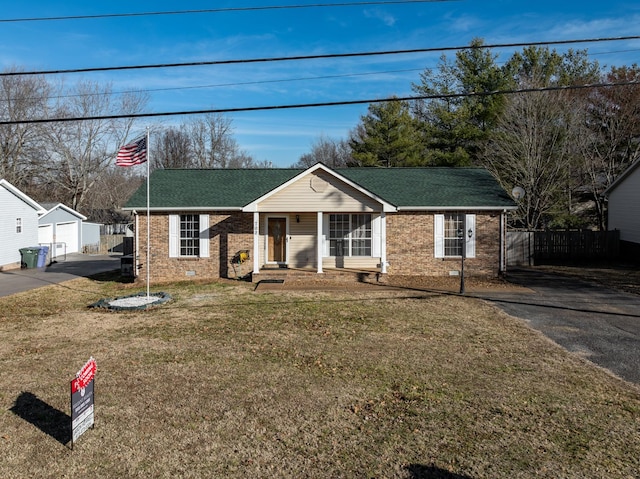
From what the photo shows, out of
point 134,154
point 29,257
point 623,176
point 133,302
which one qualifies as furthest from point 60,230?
point 623,176

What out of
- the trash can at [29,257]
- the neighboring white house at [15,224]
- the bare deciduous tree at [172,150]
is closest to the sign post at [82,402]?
the neighboring white house at [15,224]

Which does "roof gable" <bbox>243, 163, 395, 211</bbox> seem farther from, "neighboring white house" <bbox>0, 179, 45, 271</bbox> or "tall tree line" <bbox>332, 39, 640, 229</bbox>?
"neighboring white house" <bbox>0, 179, 45, 271</bbox>

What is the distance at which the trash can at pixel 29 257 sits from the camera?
25.0 metres

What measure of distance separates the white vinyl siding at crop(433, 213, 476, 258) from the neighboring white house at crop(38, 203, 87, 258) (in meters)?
23.3

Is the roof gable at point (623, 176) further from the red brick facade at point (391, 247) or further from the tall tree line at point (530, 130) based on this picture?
the red brick facade at point (391, 247)

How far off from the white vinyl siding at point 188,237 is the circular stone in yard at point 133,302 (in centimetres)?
412

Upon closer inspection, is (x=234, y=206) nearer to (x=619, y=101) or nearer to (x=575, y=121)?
(x=575, y=121)

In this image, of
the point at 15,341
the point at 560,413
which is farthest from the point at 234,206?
the point at 560,413

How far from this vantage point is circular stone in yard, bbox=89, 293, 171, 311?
42.7 feet

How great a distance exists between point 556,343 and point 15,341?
1114 cm

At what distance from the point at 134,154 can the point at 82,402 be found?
35.1 ft

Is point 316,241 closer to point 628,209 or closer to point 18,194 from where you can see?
point 18,194

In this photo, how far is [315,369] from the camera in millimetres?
7898

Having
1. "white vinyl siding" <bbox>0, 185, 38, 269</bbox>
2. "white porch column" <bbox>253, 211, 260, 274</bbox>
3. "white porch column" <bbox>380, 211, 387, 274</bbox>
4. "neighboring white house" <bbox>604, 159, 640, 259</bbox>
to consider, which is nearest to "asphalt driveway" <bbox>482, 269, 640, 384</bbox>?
"white porch column" <bbox>380, 211, 387, 274</bbox>
